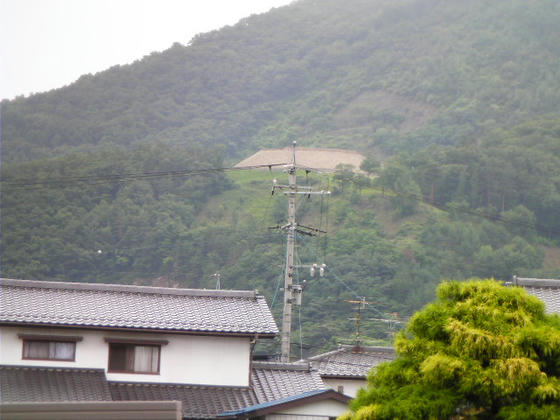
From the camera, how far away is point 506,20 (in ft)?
555

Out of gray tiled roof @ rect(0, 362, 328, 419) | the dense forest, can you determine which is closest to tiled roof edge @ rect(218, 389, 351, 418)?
gray tiled roof @ rect(0, 362, 328, 419)

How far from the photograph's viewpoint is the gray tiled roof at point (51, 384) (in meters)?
15.4

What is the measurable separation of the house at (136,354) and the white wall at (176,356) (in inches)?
0.8

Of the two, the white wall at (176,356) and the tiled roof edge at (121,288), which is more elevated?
the tiled roof edge at (121,288)

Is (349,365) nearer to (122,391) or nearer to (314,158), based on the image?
(122,391)

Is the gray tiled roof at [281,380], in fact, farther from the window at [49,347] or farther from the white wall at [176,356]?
the window at [49,347]

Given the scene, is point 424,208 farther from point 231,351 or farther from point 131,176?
point 231,351

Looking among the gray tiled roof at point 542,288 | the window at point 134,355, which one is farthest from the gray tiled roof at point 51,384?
the gray tiled roof at point 542,288

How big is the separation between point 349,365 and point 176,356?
440 inches

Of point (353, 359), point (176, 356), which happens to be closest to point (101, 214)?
point (353, 359)

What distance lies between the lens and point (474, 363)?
1064 centimetres

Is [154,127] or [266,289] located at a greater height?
[154,127]

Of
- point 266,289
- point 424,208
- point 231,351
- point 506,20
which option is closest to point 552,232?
point 424,208

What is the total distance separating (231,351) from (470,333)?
7.44m
